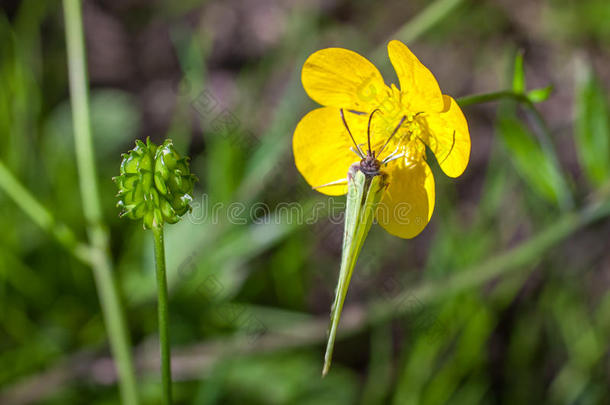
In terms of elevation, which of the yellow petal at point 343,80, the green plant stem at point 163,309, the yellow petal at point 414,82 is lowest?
the green plant stem at point 163,309

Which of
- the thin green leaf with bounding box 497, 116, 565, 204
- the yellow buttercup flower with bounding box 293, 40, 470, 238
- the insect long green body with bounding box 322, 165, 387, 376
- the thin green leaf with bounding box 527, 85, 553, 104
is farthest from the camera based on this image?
the thin green leaf with bounding box 497, 116, 565, 204

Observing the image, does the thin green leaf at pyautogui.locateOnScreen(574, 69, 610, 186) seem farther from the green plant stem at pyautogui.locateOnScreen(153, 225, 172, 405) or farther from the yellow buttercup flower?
the green plant stem at pyautogui.locateOnScreen(153, 225, 172, 405)

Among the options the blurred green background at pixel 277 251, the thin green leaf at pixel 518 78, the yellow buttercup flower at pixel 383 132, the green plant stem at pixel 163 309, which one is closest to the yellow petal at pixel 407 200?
the yellow buttercup flower at pixel 383 132

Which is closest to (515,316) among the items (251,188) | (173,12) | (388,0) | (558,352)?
(558,352)

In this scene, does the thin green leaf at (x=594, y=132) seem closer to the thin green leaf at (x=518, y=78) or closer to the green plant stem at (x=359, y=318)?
the green plant stem at (x=359, y=318)

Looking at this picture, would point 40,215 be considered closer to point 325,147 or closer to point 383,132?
point 325,147

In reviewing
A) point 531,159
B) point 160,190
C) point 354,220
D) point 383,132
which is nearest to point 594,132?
point 531,159

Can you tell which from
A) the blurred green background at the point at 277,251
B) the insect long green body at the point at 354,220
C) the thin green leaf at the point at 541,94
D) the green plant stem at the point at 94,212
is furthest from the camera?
the blurred green background at the point at 277,251

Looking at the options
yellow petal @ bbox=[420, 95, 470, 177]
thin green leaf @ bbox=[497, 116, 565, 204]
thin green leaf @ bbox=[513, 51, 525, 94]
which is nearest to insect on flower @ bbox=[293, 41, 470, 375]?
yellow petal @ bbox=[420, 95, 470, 177]
